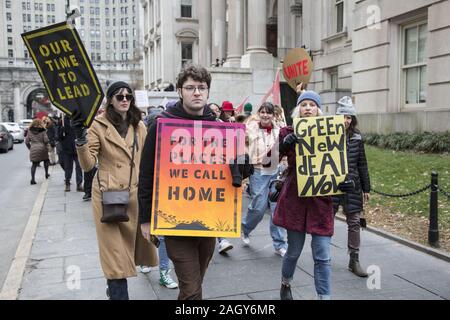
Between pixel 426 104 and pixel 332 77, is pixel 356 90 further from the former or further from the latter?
pixel 332 77

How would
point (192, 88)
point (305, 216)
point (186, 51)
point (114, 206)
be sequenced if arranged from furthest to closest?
1. point (186, 51)
2. point (305, 216)
3. point (114, 206)
4. point (192, 88)

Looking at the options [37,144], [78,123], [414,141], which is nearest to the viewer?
[78,123]

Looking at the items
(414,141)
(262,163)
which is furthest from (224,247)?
(414,141)

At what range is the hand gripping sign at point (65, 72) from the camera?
3.46m

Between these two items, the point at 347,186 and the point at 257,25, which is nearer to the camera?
the point at 347,186

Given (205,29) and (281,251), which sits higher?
(205,29)

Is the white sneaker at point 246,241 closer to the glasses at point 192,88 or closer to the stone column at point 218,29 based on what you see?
the glasses at point 192,88

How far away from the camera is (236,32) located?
25359 mm

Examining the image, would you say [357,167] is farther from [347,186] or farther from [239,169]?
[239,169]

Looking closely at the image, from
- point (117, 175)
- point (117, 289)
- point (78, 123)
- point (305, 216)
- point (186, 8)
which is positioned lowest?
point (117, 289)

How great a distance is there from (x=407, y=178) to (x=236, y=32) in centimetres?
1786

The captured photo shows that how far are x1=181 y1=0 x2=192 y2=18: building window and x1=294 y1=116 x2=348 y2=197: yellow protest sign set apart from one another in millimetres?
38757

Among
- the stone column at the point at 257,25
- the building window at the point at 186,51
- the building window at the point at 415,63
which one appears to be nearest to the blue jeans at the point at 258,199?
the building window at the point at 415,63
